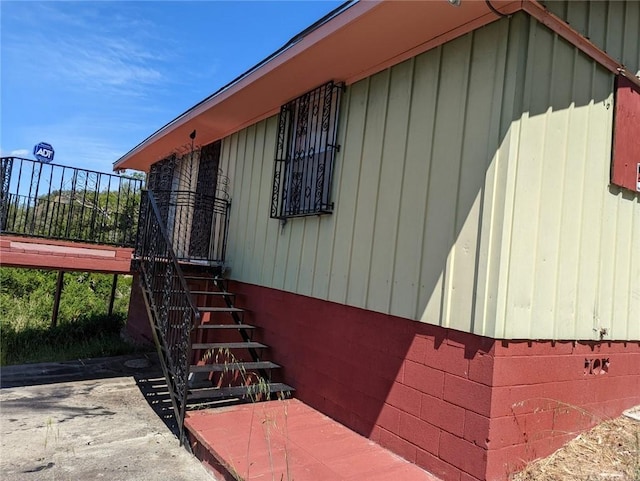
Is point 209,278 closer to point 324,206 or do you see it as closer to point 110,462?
point 324,206

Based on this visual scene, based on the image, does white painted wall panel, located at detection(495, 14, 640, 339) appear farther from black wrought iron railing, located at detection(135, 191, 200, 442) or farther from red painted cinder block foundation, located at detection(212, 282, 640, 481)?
black wrought iron railing, located at detection(135, 191, 200, 442)

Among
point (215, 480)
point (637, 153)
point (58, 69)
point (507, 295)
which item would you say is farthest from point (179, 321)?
point (58, 69)

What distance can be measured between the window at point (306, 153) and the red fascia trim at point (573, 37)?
81.0 inches

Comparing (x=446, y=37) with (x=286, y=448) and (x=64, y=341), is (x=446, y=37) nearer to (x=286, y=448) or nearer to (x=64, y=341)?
(x=286, y=448)

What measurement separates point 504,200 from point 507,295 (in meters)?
0.62

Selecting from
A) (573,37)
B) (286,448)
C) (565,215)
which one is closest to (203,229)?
(286,448)

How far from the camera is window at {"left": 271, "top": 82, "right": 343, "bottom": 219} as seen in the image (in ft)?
15.4

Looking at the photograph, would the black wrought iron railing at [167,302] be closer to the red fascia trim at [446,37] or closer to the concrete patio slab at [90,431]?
the concrete patio slab at [90,431]

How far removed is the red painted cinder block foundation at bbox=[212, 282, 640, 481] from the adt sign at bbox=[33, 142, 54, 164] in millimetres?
4872

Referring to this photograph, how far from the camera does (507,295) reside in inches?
114

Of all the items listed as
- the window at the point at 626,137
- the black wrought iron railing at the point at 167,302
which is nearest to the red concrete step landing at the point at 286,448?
the black wrought iron railing at the point at 167,302

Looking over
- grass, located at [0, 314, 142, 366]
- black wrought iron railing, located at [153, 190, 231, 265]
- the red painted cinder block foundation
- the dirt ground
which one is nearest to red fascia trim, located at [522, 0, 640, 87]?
the red painted cinder block foundation

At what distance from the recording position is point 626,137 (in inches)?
148

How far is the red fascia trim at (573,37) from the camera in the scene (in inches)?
118
